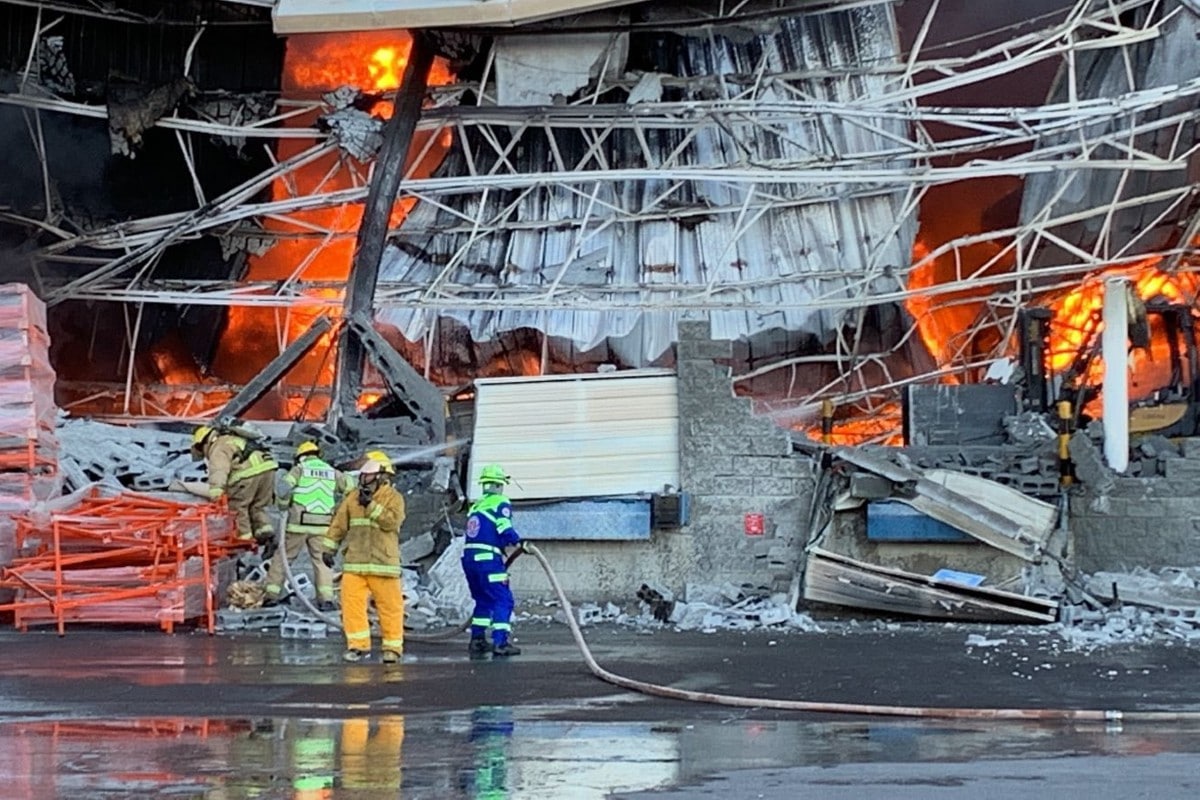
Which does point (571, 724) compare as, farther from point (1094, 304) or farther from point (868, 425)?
point (1094, 304)

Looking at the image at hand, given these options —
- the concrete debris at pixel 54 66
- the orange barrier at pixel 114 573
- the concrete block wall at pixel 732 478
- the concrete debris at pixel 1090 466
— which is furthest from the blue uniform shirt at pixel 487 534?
the concrete debris at pixel 54 66

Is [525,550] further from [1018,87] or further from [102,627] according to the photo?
[1018,87]

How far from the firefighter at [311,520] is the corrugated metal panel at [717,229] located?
19.3ft

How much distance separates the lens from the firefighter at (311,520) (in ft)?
51.9

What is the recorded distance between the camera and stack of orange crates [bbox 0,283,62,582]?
645 inches

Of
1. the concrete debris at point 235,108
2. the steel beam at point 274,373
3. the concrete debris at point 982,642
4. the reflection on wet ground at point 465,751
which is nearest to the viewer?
the reflection on wet ground at point 465,751

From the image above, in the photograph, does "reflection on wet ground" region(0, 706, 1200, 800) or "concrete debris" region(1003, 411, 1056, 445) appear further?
"concrete debris" region(1003, 411, 1056, 445)

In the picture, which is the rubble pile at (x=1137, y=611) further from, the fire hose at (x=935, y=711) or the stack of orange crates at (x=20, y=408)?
the stack of orange crates at (x=20, y=408)

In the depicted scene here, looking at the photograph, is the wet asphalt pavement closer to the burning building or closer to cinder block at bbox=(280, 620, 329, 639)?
cinder block at bbox=(280, 620, 329, 639)

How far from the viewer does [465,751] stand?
8.43 m

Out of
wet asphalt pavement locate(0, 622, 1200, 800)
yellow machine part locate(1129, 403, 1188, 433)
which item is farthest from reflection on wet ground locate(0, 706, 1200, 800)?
yellow machine part locate(1129, 403, 1188, 433)

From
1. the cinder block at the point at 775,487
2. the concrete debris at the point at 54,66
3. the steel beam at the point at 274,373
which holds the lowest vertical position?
the cinder block at the point at 775,487

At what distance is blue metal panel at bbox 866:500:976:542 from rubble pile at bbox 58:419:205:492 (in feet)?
23.2

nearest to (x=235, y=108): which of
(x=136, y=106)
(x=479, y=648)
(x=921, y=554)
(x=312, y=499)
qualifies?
(x=136, y=106)
